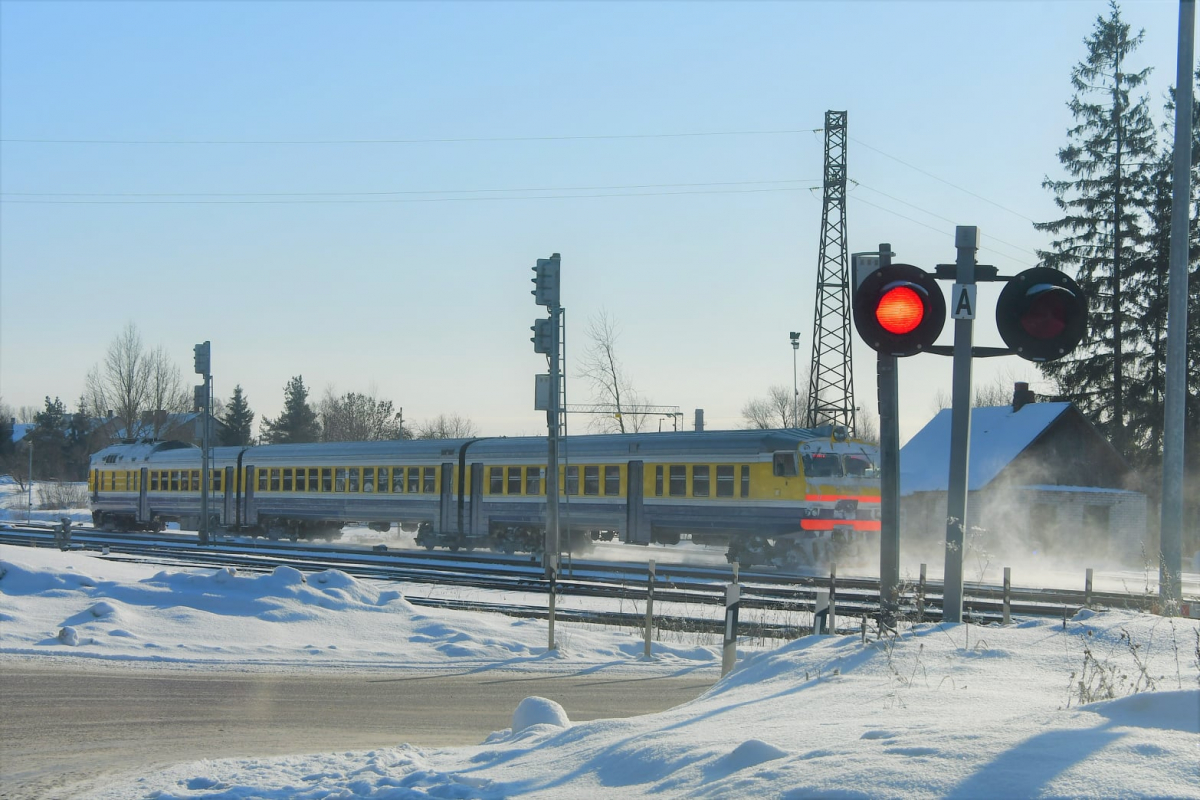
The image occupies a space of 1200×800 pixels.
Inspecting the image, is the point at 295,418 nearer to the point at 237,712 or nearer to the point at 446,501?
the point at 446,501

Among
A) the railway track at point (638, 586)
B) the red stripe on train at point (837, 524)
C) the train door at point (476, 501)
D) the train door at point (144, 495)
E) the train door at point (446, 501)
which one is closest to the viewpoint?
the railway track at point (638, 586)

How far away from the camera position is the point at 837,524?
2753 cm

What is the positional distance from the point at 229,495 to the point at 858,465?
25443 millimetres

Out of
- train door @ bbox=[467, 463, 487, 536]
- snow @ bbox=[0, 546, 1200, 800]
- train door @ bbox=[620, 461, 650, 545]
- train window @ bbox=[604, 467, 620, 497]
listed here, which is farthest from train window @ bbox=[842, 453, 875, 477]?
snow @ bbox=[0, 546, 1200, 800]

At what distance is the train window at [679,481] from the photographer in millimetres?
28969

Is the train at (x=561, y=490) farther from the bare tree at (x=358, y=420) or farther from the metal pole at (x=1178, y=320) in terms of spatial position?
the bare tree at (x=358, y=420)

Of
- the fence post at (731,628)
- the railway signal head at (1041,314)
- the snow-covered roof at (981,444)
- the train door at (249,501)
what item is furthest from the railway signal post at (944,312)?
the train door at (249,501)

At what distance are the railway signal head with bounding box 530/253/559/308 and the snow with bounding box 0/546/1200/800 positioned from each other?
12788 millimetres

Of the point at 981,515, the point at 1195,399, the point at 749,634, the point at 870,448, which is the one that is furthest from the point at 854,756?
the point at 1195,399

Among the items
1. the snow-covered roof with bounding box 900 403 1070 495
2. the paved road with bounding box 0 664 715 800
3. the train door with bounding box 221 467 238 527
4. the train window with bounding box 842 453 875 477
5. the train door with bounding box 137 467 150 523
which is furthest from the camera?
the train door with bounding box 137 467 150 523

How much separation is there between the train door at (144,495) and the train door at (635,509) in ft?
80.8

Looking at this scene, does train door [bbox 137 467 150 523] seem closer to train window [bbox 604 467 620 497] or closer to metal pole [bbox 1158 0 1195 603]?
train window [bbox 604 467 620 497]

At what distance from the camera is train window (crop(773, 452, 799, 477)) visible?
27219 mm

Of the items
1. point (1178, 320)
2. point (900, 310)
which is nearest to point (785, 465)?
point (1178, 320)
